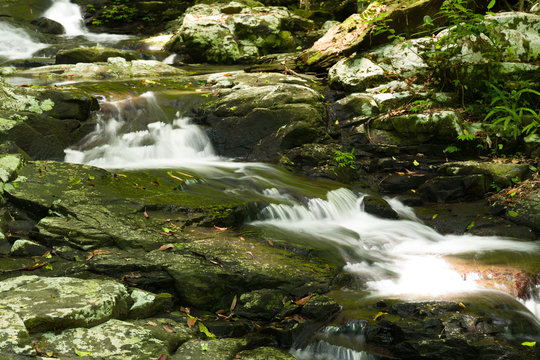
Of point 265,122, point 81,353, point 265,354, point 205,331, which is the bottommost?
point 265,354

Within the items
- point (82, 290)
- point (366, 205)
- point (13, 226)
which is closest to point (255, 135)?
point (366, 205)

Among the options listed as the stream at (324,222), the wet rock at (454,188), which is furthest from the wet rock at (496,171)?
the stream at (324,222)

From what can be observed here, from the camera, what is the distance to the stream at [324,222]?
4.30 m

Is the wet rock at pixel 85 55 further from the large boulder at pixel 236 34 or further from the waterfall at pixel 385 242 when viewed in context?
the waterfall at pixel 385 242

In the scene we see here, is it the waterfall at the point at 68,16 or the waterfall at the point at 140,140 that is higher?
the waterfall at the point at 68,16

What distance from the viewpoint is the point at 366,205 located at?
21.5 feet

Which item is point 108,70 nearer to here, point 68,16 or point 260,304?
point 260,304

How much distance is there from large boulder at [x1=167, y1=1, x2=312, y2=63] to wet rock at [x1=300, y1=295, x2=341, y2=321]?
11221 millimetres

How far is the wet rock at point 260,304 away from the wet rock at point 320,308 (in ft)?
0.79

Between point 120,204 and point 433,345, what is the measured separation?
3.48 metres

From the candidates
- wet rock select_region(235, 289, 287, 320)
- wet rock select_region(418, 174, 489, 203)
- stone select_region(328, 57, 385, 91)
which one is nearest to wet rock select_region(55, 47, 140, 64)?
stone select_region(328, 57, 385, 91)

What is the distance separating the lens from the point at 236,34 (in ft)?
47.8

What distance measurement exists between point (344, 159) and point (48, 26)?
14929 mm

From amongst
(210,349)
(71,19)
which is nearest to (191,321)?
(210,349)
